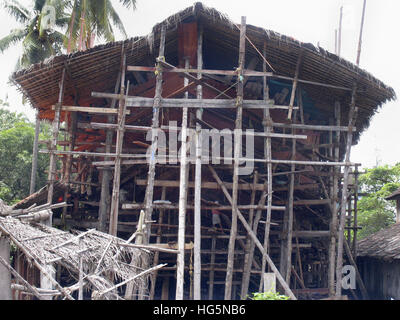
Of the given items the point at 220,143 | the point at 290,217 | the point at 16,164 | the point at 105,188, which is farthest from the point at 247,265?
the point at 16,164

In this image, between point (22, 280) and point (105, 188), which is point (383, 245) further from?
point (22, 280)

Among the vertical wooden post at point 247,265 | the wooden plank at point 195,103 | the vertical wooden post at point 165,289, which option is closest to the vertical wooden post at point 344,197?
the vertical wooden post at point 247,265

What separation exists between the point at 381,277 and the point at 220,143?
6.96 metres

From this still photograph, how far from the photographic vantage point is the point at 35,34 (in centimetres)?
2256

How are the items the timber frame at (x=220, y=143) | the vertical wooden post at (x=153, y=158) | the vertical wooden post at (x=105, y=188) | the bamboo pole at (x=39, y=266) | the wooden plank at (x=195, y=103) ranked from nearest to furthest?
the bamboo pole at (x=39, y=266)
the vertical wooden post at (x=153, y=158)
the wooden plank at (x=195, y=103)
the timber frame at (x=220, y=143)
the vertical wooden post at (x=105, y=188)

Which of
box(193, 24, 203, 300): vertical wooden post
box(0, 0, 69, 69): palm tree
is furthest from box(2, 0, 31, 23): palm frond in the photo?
box(193, 24, 203, 300): vertical wooden post

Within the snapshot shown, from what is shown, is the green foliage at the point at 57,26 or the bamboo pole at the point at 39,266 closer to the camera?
the bamboo pole at the point at 39,266

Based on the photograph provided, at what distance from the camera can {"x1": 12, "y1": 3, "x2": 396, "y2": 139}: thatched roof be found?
12016mm

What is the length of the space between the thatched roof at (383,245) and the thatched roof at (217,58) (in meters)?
3.85

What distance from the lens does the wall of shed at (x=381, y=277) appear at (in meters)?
14.3

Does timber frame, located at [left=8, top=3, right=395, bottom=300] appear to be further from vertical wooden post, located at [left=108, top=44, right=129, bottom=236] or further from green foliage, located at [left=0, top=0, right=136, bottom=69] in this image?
green foliage, located at [left=0, top=0, right=136, bottom=69]

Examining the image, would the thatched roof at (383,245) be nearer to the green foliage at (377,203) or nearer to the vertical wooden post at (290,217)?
the vertical wooden post at (290,217)
